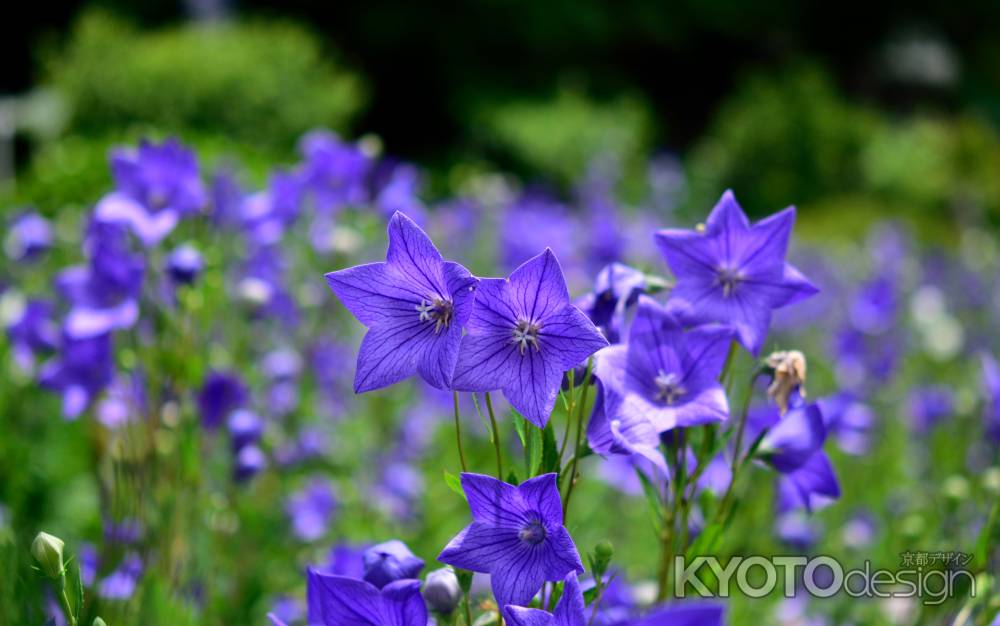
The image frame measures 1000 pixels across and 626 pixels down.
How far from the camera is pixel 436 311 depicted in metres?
0.92

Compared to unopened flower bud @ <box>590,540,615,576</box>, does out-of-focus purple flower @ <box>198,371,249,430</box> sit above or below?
below

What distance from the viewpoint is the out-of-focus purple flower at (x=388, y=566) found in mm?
926

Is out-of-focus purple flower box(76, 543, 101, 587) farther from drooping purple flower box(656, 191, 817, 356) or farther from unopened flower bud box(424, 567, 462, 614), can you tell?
drooping purple flower box(656, 191, 817, 356)

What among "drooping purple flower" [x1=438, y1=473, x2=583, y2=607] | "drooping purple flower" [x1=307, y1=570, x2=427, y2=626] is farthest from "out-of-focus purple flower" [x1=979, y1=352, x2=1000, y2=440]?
"drooping purple flower" [x1=307, y1=570, x2=427, y2=626]

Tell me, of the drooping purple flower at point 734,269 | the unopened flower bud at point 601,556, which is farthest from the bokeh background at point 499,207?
the drooping purple flower at point 734,269

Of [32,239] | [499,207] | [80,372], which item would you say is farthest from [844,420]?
[499,207]

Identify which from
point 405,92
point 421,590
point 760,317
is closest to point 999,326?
point 760,317

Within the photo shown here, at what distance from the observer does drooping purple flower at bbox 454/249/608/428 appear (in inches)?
33.3

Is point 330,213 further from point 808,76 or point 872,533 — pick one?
point 808,76

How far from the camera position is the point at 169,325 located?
1.87 m

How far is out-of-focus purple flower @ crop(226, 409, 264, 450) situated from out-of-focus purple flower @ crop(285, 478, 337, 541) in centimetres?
38

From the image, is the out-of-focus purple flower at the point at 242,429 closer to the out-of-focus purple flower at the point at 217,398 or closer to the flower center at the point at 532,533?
the out-of-focus purple flower at the point at 217,398

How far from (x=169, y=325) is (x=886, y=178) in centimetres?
1366

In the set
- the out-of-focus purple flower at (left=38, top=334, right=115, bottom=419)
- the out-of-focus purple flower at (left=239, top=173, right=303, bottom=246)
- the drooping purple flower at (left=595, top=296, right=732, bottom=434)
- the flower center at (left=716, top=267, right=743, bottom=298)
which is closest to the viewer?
the drooping purple flower at (left=595, top=296, right=732, bottom=434)
